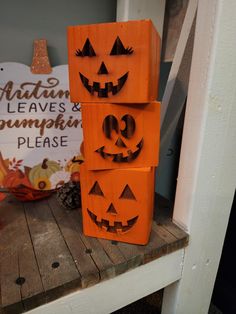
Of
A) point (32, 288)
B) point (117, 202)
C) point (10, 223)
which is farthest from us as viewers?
point (10, 223)

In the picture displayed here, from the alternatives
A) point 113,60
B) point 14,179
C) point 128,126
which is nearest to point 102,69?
point 113,60

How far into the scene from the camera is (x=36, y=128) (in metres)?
0.85

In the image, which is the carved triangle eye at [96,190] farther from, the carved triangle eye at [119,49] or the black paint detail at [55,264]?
the carved triangle eye at [119,49]

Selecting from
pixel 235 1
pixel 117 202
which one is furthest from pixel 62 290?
pixel 235 1

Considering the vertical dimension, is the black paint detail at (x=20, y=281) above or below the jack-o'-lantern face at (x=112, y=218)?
below

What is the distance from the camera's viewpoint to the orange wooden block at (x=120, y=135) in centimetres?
55

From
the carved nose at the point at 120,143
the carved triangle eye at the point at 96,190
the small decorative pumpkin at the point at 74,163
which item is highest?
the carved nose at the point at 120,143

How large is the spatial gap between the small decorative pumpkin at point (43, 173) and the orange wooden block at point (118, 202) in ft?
1.03

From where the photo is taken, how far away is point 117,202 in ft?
1.99

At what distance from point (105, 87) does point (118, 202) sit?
0.29 m

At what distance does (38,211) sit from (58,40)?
1.99 feet

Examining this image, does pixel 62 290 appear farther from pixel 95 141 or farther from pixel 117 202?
pixel 95 141

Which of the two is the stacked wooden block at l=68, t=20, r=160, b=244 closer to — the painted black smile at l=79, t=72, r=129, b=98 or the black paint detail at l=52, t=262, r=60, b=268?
the painted black smile at l=79, t=72, r=129, b=98

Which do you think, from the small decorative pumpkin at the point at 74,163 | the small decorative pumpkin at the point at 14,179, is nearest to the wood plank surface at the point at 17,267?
the small decorative pumpkin at the point at 14,179
